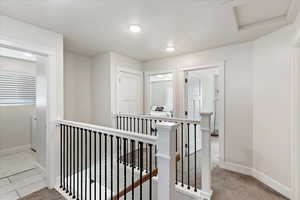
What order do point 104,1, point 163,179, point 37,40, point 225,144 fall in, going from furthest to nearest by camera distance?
1. point 225,144
2. point 37,40
3. point 104,1
4. point 163,179

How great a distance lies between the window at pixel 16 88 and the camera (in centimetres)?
349

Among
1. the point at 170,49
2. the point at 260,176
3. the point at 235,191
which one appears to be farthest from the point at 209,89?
the point at 235,191

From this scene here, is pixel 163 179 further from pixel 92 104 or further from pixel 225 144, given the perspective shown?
pixel 92 104

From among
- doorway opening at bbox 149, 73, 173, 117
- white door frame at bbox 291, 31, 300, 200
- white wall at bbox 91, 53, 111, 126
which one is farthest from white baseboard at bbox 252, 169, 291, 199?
doorway opening at bbox 149, 73, 173, 117

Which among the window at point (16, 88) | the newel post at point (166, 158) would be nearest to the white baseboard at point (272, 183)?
the newel post at point (166, 158)

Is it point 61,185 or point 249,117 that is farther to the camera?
point 249,117

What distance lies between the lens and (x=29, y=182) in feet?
7.84

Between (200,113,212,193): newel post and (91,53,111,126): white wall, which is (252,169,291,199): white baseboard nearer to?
(200,113,212,193): newel post

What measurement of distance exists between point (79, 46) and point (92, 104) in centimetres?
136

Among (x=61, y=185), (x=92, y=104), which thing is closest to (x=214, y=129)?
(x=92, y=104)

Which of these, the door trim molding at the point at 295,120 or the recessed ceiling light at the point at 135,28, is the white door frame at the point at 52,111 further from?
the door trim molding at the point at 295,120

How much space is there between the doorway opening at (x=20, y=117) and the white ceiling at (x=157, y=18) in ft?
3.02

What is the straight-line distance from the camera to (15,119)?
3686mm

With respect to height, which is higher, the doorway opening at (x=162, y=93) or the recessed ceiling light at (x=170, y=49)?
the recessed ceiling light at (x=170, y=49)
